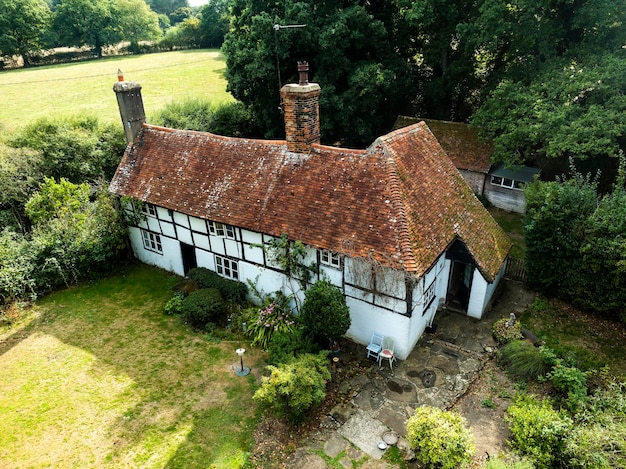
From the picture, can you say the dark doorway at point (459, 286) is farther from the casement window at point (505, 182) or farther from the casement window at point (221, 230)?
the casement window at point (505, 182)

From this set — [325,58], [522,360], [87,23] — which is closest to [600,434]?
[522,360]

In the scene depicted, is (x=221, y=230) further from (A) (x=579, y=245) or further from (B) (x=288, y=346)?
(A) (x=579, y=245)

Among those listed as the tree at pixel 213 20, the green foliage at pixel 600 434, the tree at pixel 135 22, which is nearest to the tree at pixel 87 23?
the tree at pixel 135 22

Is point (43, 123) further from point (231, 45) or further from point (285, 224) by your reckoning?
point (285, 224)

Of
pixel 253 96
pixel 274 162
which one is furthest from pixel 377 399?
pixel 253 96

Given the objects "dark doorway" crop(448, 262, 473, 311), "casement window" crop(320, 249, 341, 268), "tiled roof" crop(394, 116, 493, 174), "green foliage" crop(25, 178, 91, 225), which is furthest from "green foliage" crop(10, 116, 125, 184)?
"tiled roof" crop(394, 116, 493, 174)

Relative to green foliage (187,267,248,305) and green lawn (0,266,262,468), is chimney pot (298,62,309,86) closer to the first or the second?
green foliage (187,267,248,305)
